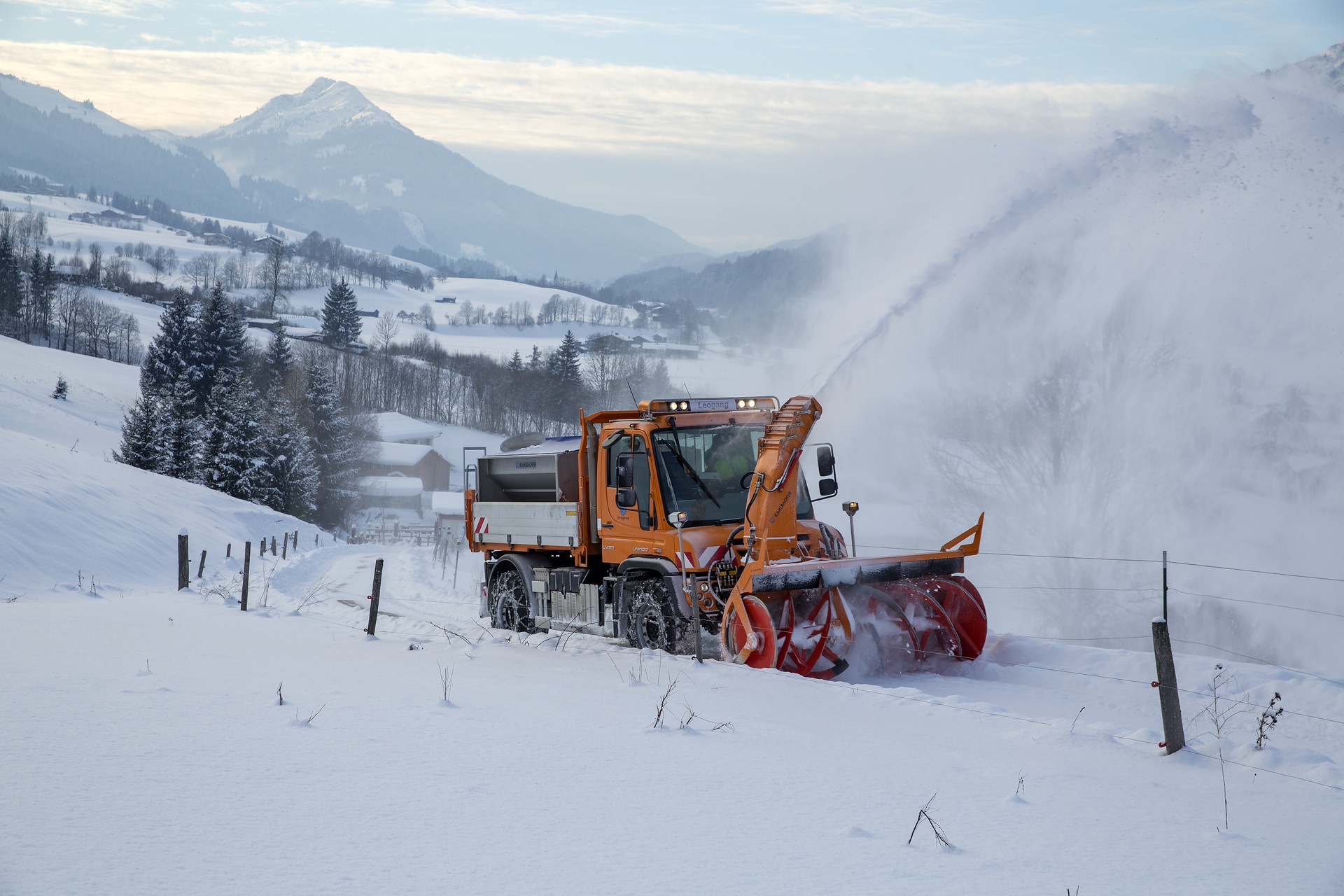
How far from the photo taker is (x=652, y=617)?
11719mm

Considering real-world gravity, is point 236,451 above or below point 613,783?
above

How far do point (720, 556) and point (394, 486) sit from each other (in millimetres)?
80061

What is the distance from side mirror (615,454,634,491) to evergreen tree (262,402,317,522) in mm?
47528

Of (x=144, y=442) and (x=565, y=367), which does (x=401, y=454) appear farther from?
(x=144, y=442)

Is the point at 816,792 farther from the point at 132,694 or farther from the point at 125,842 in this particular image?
the point at 132,694

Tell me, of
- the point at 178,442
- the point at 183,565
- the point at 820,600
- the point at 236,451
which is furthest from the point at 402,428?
the point at 820,600

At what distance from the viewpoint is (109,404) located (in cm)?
7412

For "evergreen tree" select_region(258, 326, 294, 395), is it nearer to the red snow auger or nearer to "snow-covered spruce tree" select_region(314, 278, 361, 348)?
"snow-covered spruce tree" select_region(314, 278, 361, 348)

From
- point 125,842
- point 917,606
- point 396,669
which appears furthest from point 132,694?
point 917,606

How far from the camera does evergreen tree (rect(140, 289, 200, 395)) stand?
73.2 m

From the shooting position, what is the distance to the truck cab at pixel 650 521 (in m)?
11.2

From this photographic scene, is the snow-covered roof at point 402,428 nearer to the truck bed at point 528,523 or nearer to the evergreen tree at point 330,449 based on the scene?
the evergreen tree at point 330,449

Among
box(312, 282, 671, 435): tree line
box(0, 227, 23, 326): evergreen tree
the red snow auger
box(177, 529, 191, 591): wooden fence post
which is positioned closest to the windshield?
the red snow auger

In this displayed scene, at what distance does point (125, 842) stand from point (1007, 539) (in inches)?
819
